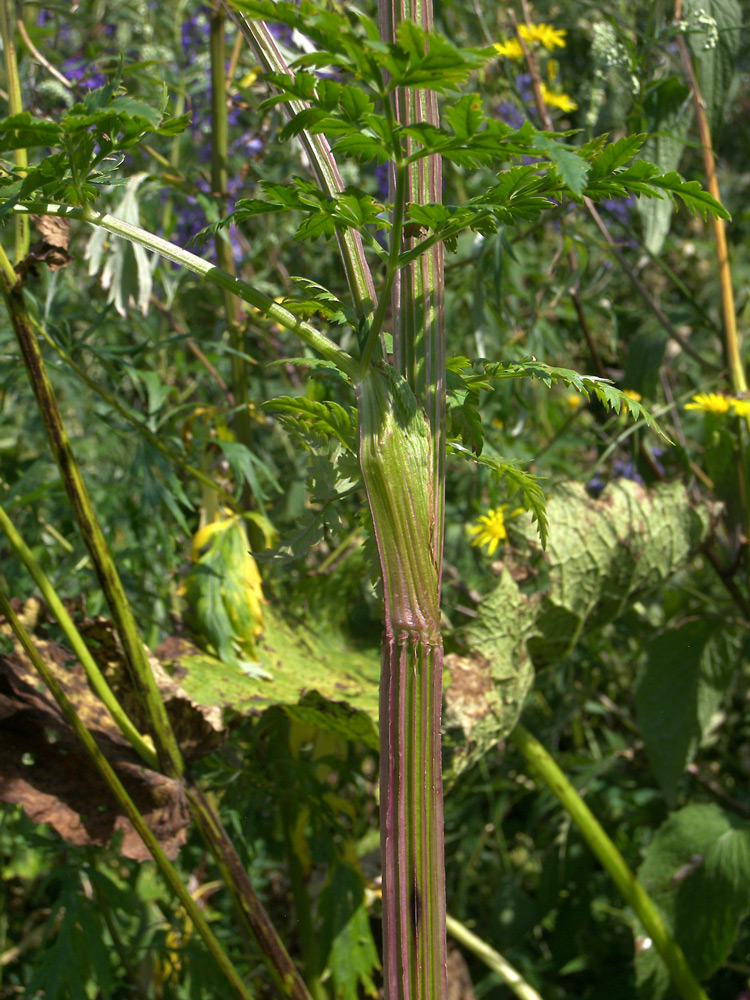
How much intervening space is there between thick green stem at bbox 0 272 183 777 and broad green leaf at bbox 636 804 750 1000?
93 centimetres

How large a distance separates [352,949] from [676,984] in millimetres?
470

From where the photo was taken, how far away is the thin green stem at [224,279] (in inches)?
21.5

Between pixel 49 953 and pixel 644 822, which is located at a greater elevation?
pixel 49 953

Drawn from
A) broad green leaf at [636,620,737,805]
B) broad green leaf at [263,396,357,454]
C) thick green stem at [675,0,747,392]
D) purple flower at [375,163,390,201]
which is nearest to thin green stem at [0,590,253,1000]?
broad green leaf at [263,396,357,454]

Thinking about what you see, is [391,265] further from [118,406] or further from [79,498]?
[118,406]

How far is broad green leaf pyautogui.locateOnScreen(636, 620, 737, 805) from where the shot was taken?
1.45 metres

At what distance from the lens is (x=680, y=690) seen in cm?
148

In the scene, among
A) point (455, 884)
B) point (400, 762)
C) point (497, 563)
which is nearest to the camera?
point (400, 762)

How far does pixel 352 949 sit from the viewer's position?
1224 millimetres

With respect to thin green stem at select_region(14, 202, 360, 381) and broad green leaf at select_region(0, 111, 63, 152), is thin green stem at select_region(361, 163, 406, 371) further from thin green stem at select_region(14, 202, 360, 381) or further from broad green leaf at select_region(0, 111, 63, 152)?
broad green leaf at select_region(0, 111, 63, 152)

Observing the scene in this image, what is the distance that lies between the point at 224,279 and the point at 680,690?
1.20 metres

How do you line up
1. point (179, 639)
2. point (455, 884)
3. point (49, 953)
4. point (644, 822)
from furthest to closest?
1. point (455, 884)
2. point (644, 822)
3. point (179, 639)
4. point (49, 953)

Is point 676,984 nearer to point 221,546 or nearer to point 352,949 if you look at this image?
point 352,949

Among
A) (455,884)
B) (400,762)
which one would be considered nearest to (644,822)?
(455,884)
